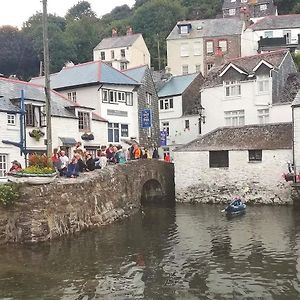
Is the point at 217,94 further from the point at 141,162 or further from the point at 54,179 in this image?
the point at 54,179

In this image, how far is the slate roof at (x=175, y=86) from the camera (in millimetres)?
56134

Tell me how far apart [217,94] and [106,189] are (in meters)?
22.8

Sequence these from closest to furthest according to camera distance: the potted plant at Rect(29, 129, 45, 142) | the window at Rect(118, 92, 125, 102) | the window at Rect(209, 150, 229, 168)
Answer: the potted plant at Rect(29, 129, 45, 142) < the window at Rect(209, 150, 229, 168) < the window at Rect(118, 92, 125, 102)

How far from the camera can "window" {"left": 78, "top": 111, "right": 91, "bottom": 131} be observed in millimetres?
39188

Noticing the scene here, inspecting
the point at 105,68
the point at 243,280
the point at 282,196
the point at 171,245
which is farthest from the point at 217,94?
the point at 243,280

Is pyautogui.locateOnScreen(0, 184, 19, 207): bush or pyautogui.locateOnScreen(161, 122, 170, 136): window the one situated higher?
pyautogui.locateOnScreen(161, 122, 170, 136): window

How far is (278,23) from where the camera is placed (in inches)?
2815

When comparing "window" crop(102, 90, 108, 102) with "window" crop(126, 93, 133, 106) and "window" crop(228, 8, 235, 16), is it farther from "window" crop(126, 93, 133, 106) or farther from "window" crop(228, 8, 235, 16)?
"window" crop(228, 8, 235, 16)

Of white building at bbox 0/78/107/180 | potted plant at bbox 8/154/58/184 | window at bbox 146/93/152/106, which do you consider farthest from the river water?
window at bbox 146/93/152/106

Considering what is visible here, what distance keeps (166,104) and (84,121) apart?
18716 millimetres

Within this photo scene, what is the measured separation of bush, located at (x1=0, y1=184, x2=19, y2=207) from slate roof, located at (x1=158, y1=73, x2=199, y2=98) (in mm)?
35143

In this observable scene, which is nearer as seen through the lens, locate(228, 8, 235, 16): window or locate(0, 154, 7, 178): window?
locate(0, 154, 7, 178): window

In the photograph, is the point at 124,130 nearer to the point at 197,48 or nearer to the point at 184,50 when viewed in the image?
the point at 197,48

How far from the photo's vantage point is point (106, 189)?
29.4 metres
